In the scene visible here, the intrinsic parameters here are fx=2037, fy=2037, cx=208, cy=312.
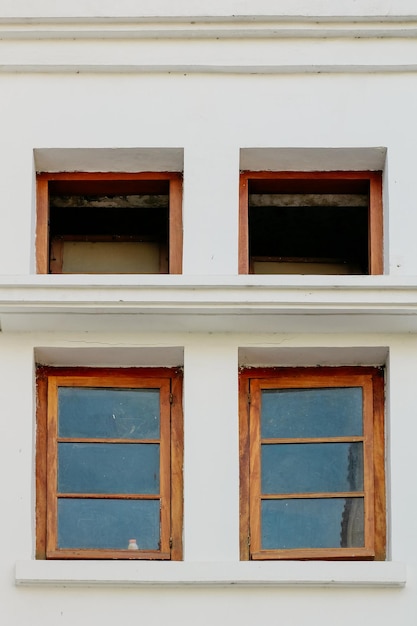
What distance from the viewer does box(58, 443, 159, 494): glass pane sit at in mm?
11242

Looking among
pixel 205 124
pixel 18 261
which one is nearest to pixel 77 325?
pixel 18 261

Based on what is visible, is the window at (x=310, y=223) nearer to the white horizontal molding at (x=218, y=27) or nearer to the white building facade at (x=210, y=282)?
the white building facade at (x=210, y=282)

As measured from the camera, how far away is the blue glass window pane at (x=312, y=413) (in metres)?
11.3

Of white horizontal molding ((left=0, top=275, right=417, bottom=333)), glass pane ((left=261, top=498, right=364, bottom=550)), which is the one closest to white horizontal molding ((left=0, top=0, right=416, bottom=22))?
white horizontal molding ((left=0, top=275, right=417, bottom=333))

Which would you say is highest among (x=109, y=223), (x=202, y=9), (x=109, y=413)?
(x=202, y=9)

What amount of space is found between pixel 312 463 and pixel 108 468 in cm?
113

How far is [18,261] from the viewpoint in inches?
449

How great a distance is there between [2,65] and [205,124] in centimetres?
122

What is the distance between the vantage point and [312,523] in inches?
440

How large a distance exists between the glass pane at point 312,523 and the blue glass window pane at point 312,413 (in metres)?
0.39

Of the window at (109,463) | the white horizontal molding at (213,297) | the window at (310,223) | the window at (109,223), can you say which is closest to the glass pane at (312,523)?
the window at (109,463)

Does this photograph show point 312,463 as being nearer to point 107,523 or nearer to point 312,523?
point 312,523
